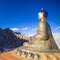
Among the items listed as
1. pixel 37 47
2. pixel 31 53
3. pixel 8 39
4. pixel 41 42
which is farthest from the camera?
pixel 8 39

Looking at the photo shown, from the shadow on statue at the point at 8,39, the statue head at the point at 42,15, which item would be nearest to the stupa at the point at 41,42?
the statue head at the point at 42,15

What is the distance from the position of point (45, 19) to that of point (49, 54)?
7.95ft

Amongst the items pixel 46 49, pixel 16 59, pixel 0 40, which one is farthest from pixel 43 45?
pixel 0 40

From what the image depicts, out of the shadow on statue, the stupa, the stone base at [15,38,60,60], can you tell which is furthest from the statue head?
the shadow on statue

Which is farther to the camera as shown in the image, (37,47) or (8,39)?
(8,39)

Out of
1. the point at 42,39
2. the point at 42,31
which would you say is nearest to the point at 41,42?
the point at 42,39

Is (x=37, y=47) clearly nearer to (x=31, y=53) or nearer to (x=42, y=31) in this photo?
(x=31, y=53)

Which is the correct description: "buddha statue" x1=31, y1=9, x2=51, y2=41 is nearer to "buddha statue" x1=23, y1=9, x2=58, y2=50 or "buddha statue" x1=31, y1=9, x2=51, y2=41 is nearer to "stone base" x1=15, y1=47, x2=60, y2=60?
"buddha statue" x1=23, y1=9, x2=58, y2=50

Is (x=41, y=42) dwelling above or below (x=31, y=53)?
above

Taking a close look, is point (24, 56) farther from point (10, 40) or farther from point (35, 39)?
point (10, 40)

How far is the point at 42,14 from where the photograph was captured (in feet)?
26.5

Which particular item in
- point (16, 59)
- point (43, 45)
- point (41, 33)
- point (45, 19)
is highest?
point (45, 19)

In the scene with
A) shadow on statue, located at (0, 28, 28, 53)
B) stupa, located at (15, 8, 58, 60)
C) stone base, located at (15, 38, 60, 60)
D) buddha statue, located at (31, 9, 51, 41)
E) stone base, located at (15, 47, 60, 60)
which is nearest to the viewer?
stone base, located at (15, 47, 60, 60)

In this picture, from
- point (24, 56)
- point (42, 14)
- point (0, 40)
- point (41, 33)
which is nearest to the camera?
point (24, 56)
